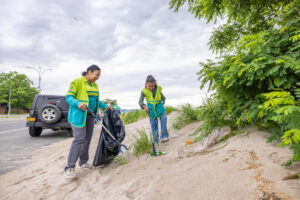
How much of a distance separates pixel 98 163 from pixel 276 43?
3.22 metres

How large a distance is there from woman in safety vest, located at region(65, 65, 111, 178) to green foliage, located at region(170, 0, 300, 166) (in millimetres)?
1909

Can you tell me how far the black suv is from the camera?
24.6ft

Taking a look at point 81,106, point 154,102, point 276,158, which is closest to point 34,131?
point 154,102

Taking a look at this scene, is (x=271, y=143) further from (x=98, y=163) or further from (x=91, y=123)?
(x=91, y=123)

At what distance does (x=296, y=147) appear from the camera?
68.1 inches

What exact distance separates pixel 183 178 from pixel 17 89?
56.6m

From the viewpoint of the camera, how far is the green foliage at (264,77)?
1.97 meters

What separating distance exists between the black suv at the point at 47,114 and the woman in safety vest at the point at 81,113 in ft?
15.9

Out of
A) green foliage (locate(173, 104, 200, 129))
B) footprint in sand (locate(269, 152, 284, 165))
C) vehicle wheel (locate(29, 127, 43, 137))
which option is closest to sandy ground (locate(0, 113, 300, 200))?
footprint in sand (locate(269, 152, 284, 165))

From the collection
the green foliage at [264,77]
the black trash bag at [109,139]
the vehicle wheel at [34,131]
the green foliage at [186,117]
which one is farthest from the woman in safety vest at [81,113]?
the vehicle wheel at [34,131]

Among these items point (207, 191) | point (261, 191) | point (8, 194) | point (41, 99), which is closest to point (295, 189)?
point (261, 191)

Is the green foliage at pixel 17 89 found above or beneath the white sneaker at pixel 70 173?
above

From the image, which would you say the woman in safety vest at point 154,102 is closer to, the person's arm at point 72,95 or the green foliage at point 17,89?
the person's arm at point 72,95

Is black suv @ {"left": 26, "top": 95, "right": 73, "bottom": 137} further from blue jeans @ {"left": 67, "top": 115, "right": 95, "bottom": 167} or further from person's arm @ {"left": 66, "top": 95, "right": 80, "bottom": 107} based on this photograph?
person's arm @ {"left": 66, "top": 95, "right": 80, "bottom": 107}
